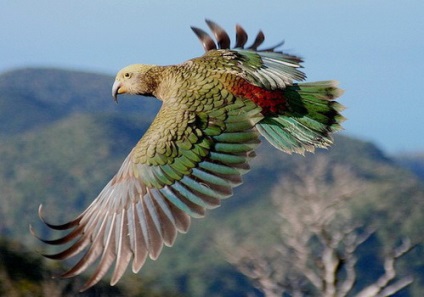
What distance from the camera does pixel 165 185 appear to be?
795 cm

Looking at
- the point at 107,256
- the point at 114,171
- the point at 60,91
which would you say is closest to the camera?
A: the point at 107,256

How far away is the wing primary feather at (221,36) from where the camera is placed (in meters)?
9.77

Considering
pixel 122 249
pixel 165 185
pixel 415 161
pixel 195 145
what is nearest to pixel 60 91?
pixel 415 161

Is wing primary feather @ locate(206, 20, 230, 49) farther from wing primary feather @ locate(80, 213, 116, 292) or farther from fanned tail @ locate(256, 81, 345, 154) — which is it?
wing primary feather @ locate(80, 213, 116, 292)

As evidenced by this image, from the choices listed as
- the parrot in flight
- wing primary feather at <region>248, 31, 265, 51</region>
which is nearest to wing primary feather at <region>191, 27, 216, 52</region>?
wing primary feather at <region>248, 31, 265, 51</region>

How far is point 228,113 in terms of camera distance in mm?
8250

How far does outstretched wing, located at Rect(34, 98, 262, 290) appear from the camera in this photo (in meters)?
7.62

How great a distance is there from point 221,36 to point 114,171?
93.3 metres

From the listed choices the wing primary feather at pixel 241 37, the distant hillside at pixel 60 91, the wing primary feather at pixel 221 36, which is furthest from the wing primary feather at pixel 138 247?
the distant hillside at pixel 60 91

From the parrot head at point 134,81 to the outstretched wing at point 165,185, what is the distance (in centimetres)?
125

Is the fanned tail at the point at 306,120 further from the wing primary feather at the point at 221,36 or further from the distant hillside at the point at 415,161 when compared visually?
the distant hillside at the point at 415,161

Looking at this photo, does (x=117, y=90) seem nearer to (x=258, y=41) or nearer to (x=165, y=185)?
(x=258, y=41)

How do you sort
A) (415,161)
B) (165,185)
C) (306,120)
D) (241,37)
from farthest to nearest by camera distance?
(415,161)
(241,37)
(306,120)
(165,185)

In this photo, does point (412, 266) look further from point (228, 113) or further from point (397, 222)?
point (228, 113)
